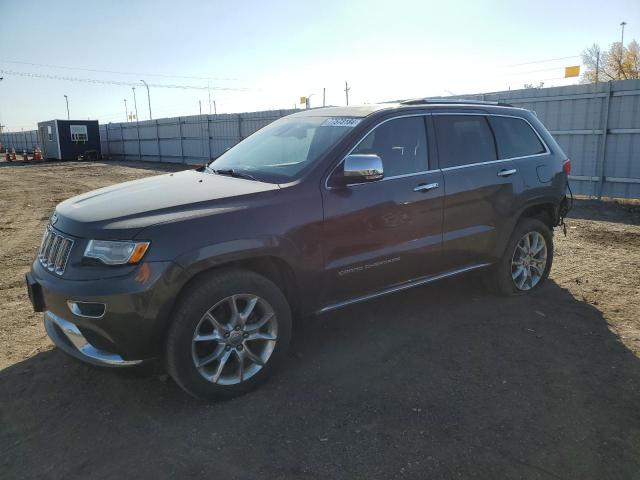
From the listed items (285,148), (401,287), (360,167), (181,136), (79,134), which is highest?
(79,134)

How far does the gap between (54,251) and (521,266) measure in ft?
13.7

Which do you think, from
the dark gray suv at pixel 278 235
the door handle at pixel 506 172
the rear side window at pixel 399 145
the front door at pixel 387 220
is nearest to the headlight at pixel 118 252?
the dark gray suv at pixel 278 235

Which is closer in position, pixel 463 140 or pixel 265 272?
pixel 265 272

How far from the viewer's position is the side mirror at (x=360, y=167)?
3.52m

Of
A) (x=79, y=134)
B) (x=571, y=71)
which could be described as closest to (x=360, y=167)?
(x=571, y=71)

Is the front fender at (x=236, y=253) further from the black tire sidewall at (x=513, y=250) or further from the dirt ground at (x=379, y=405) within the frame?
the black tire sidewall at (x=513, y=250)

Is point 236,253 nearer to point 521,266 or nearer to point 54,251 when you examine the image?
point 54,251

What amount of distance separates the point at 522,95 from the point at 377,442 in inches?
460

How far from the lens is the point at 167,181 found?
397 centimetres

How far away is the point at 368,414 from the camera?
3.13 m

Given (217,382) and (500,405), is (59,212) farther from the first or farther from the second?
(500,405)

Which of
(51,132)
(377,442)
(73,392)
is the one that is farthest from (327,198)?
(51,132)

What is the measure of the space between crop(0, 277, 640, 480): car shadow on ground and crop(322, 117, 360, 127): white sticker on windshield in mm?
1742

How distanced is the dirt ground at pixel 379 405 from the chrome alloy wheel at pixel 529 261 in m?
0.32
